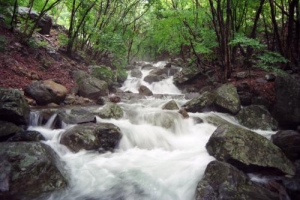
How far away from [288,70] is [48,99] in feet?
32.1

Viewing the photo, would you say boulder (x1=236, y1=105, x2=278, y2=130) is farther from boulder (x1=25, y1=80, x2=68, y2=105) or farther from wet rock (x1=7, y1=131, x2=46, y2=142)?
boulder (x1=25, y1=80, x2=68, y2=105)

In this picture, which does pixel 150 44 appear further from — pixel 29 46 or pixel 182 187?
pixel 182 187

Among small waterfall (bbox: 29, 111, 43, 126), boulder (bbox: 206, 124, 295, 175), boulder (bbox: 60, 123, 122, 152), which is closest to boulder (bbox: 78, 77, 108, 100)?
small waterfall (bbox: 29, 111, 43, 126)

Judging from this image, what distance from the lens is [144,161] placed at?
5512 millimetres

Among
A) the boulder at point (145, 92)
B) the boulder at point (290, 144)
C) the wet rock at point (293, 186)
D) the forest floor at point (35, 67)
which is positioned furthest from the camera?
the boulder at point (145, 92)

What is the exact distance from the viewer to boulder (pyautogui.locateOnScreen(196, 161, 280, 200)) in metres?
3.75

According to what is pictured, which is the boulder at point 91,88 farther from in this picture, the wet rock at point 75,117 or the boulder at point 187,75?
the boulder at point 187,75

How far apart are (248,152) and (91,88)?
7413 millimetres

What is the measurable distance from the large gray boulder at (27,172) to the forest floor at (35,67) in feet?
15.6

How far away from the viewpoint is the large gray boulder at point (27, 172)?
3.61 meters

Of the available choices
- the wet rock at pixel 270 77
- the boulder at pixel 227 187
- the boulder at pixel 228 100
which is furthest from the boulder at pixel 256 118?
the boulder at pixel 227 187

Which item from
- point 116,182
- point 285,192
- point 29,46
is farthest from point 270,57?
point 29,46

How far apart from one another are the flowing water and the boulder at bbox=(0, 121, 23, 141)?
2.47 ft

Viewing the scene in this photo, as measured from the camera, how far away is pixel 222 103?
8625mm
